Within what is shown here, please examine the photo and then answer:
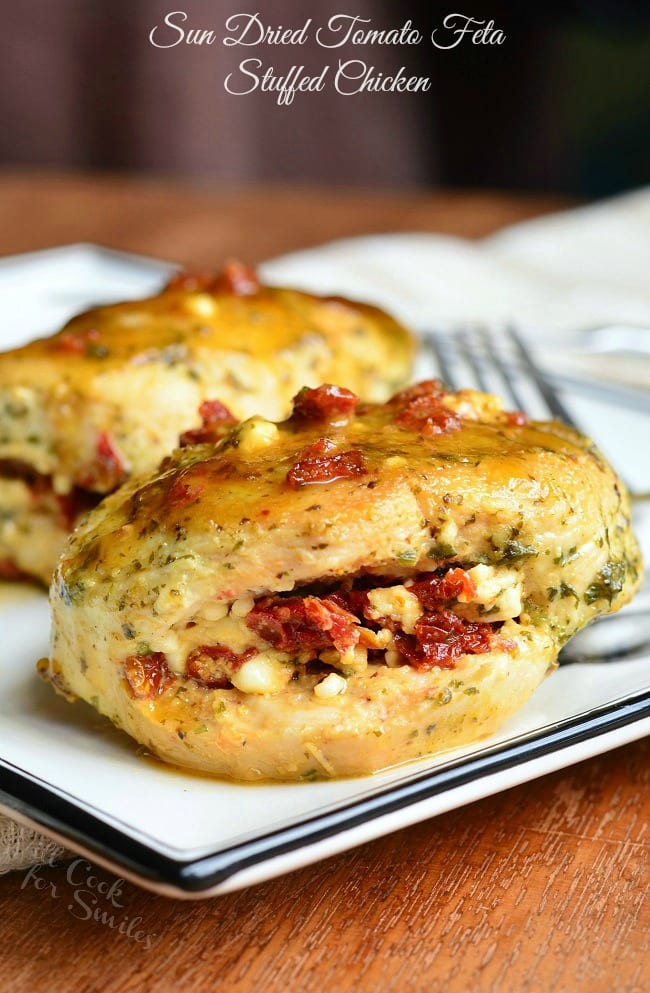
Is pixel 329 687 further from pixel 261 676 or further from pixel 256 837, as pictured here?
pixel 256 837

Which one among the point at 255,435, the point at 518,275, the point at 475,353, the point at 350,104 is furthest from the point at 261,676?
the point at 350,104

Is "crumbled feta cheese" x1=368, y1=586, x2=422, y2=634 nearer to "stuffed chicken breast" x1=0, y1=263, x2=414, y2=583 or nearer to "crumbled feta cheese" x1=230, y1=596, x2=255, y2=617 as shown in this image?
"crumbled feta cheese" x1=230, y1=596, x2=255, y2=617

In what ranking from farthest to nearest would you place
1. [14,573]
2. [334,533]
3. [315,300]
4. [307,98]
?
[307,98] < [315,300] < [14,573] < [334,533]

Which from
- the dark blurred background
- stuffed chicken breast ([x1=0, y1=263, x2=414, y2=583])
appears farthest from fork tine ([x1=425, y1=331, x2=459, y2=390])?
the dark blurred background

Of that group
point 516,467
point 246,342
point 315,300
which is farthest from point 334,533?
point 315,300

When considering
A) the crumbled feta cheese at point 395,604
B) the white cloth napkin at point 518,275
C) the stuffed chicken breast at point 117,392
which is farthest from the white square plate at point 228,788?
the white cloth napkin at point 518,275

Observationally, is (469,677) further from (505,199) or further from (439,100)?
(439,100)
